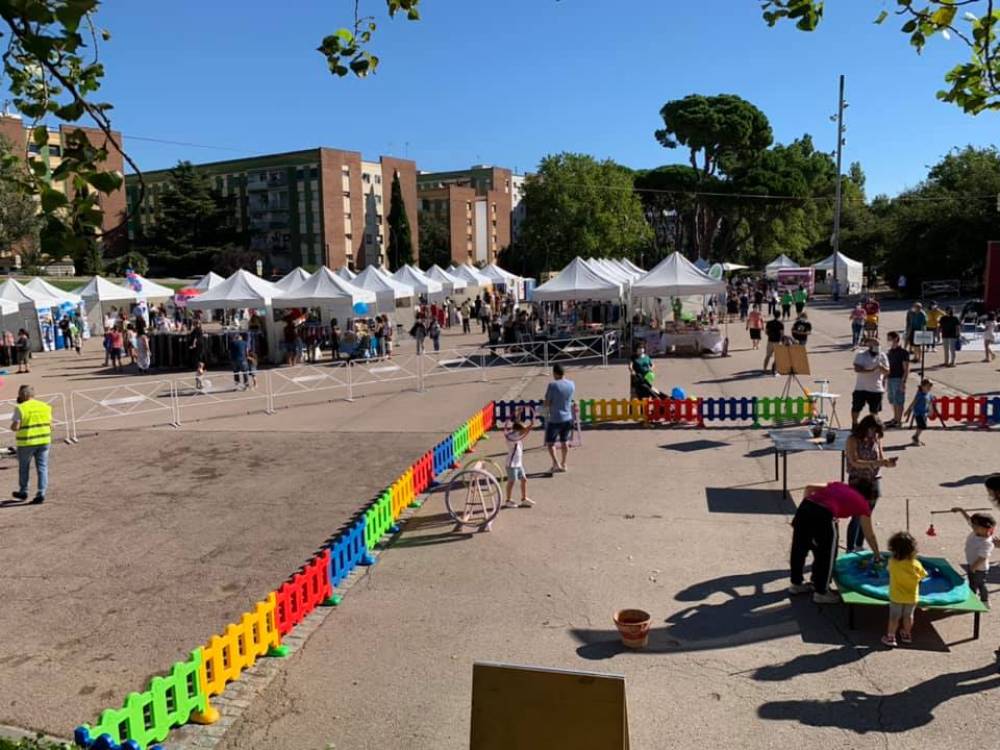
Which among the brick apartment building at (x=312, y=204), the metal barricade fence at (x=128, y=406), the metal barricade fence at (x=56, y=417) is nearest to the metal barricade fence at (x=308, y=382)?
the metal barricade fence at (x=128, y=406)

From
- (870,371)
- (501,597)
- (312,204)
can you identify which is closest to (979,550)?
(501,597)

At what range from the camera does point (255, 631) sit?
20.0 ft

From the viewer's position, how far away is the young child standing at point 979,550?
6379 mm

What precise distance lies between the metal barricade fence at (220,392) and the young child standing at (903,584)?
46.0 ft

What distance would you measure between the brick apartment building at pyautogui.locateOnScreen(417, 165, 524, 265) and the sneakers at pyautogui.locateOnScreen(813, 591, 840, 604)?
3038 inches

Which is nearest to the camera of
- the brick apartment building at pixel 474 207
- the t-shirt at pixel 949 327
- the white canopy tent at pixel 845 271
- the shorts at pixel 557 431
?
the shorts at pixel 557 431

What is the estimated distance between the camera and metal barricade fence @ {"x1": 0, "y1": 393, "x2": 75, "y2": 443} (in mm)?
15411

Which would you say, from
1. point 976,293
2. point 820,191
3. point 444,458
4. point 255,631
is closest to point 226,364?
point 444,458

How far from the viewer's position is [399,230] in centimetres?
8031

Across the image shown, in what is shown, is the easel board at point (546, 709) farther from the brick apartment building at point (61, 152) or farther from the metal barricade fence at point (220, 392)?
the metal barricade fence at point (220, 392)

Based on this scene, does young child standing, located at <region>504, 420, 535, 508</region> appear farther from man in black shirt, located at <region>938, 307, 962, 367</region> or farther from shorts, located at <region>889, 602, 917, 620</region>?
man in black shirt, located at <region>938, 307, 962, 367</region>

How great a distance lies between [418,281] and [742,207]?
35.3 metres

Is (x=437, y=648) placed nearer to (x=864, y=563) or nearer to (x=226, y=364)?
(x=864, y=563)

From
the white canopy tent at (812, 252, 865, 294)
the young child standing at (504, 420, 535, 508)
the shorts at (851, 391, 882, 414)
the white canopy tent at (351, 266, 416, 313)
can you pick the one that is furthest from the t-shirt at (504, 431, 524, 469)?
the white canopy tent at (812, 252, 865, 294)
